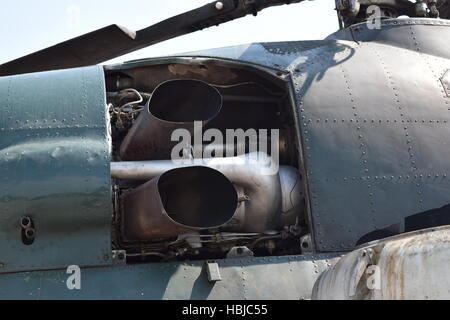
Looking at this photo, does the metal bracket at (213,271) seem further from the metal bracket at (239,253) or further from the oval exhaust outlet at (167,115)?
the oval exhaust outlet at (167,115)

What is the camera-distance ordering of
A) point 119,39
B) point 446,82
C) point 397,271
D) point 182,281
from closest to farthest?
point 397,271 → point 182,281 → point 446,82 → point 119,39

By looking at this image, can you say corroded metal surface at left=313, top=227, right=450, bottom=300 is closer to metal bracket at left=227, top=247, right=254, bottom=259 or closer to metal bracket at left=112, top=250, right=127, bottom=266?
metal bracket at left=227, top=247, right=254, bottom=259

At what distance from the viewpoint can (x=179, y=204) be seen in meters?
5.30

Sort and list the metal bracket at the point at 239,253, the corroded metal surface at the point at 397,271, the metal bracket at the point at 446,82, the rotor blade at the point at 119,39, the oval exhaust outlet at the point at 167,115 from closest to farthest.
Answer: the corroded metal surface at the point at 397,271
the metal bracket at the point at 239,253
the oval exhaust outlet at the point at 167,115
the metal bracket at the point at 446,82
the rotor blade at the point at 119,39

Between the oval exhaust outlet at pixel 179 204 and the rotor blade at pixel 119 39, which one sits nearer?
the oval exhaust outlet at pixel 179 204

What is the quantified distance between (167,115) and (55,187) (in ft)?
3.57

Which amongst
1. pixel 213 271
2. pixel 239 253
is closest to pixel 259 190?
pixel 239 253

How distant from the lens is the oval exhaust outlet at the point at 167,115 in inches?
215

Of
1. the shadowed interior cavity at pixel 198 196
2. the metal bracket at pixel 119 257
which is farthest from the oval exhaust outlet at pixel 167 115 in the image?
the metal bracket at pixel 119 257

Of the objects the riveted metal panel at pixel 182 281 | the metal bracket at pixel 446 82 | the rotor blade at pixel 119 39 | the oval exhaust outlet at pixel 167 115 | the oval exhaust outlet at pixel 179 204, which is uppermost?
the rotor blade at pixel 119 39

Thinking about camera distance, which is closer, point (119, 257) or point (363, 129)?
point (119, 257)

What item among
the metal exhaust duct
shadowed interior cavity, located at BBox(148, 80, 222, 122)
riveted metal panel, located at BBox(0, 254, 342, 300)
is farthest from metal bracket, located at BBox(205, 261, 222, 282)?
shadowed interior cavity, located at BBox(148, 80, 222, 122)

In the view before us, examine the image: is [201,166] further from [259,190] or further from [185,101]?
[185,101]

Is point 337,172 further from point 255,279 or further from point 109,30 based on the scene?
point 109,30
